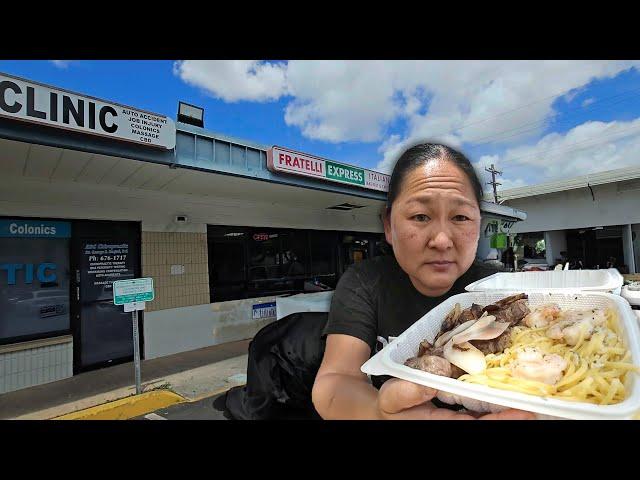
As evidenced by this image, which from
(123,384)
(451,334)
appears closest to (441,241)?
(451,334)

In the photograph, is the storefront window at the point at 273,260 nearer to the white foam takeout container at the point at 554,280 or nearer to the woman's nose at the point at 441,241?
the white foam takeout container at the point at 554,280

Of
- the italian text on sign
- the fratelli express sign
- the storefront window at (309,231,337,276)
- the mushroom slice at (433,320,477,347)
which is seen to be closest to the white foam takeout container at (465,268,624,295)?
the mushroom slice at (433,320,477,347)

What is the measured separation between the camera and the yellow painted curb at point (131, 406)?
309cm

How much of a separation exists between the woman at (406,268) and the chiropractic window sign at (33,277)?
164 inches

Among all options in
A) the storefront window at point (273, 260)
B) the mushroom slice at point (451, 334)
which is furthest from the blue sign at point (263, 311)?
the mushroom slice at point (451, 334)

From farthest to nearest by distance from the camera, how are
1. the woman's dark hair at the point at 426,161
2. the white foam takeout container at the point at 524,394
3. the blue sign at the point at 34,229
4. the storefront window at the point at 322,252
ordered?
the storefront window at the point at 322,252 < the blue sign at the point at 34,229 < the woman's dark hair at the point at 426,161 < the white foam takeout container at the point at 524,394

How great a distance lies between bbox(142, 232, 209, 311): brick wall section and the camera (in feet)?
15.4

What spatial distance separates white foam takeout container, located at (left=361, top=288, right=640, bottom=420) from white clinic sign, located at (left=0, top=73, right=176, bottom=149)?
118 inches

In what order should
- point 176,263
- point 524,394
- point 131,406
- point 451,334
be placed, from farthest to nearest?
point 176,263, point 131,406, point 451,334, point 524,394

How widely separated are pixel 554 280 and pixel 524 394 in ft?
5.30

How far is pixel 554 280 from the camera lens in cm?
196

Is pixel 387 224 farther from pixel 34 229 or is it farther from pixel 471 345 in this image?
pixel 34 229

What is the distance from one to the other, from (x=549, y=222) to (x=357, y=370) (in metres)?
12.1

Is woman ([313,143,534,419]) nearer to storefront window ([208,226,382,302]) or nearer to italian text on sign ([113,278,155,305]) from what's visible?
italian text on sign ([113,278,155,305])
